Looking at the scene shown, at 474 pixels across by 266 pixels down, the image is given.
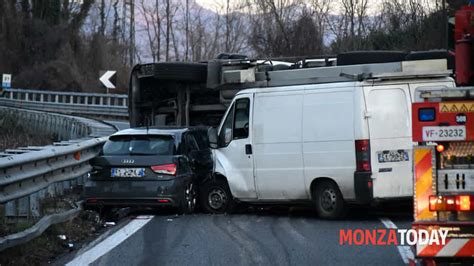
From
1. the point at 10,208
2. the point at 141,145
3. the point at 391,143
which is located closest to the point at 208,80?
the point at 141,145

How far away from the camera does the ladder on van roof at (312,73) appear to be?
422 inches

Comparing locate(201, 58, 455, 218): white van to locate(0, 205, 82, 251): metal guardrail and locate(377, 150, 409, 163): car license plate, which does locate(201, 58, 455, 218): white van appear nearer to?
locate(377, 150, 409, 163): car license plate

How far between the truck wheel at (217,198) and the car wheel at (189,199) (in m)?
0.20

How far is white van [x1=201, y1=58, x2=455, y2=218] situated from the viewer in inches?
419

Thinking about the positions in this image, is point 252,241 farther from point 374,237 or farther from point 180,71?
point 180,71

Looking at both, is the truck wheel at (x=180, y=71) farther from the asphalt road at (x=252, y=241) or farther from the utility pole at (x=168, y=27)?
the utility pole at (x=168, y=27)

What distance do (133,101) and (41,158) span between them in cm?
529

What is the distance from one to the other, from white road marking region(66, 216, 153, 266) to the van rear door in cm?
359

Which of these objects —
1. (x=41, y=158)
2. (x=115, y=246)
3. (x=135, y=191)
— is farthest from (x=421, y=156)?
(x=135, y=191)

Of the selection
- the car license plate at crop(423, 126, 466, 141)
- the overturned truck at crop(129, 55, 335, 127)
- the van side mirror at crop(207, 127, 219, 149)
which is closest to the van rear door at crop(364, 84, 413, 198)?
the overturned truck at crop(129, 55, 335, 127)

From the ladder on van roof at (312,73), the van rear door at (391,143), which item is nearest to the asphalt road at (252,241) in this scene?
the van rear door at (391,143)

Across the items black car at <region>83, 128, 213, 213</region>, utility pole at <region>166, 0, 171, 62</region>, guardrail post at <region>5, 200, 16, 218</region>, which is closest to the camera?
guardrail post at <region>5, 200, 16, 218</region>

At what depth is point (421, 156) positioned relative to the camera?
6168mm

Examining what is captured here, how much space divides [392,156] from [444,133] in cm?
467
